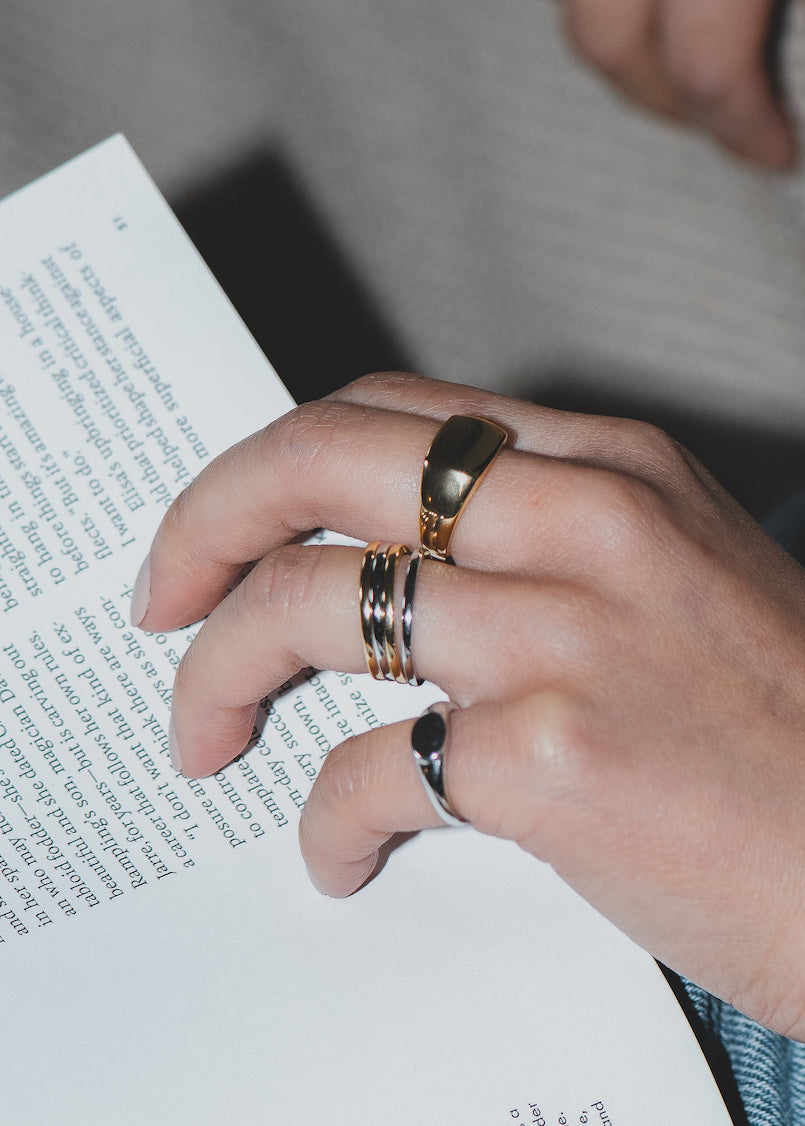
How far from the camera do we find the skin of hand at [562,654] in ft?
1.31

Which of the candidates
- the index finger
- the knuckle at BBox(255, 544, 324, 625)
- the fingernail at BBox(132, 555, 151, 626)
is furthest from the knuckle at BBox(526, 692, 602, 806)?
the index finger

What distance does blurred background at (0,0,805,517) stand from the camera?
34.0 inches

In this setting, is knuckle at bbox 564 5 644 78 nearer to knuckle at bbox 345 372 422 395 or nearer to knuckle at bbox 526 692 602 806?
knuckle at bbox 345 372 422 395

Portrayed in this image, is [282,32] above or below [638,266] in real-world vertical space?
above

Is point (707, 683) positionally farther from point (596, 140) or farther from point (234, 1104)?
point (596, 140)

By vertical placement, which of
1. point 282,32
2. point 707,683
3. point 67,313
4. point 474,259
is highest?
point 282,32

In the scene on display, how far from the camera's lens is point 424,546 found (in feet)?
1.48

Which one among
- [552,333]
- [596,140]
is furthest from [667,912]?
[596,140]

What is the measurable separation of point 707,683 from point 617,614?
5 centimetres

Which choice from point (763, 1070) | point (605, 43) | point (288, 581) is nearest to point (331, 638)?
point (288, 581)

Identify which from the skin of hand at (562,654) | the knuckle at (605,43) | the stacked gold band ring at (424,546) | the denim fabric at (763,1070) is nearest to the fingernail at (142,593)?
the skin of hand at (562,654)

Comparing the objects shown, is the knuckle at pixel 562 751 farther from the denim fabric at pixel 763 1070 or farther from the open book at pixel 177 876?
the denim fabric at pixel 763 1070

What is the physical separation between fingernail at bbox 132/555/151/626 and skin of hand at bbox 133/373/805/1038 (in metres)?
0.01

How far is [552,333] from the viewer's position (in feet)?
2.94
